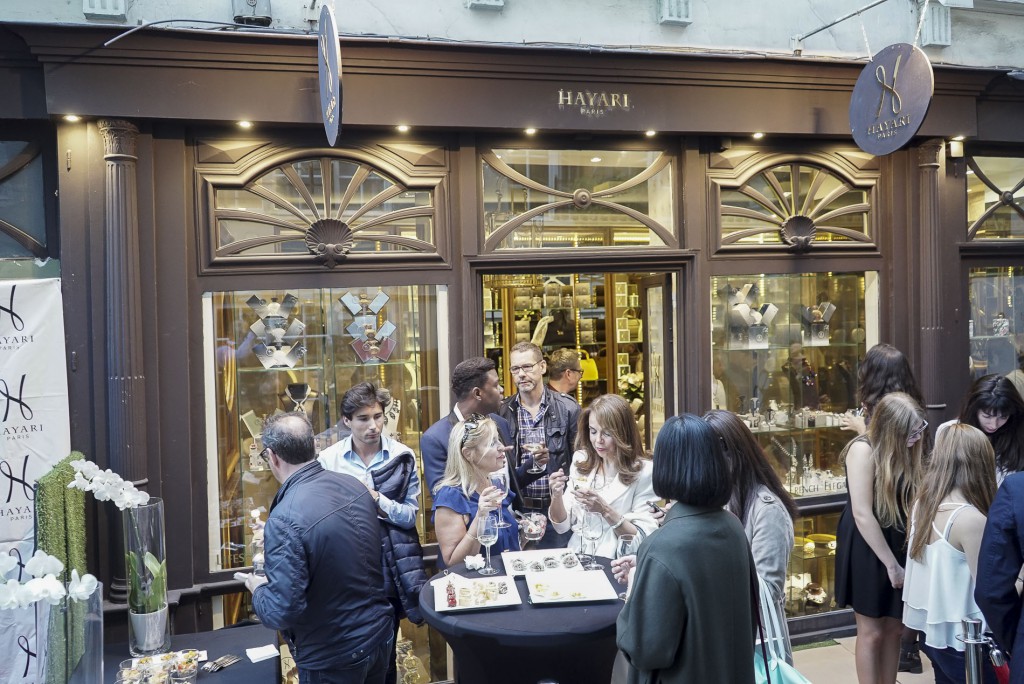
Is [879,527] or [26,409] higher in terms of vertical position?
[26,409]

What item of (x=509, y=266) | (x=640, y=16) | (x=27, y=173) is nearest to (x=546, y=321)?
(x=509, y=266)

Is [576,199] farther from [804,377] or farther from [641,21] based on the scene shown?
[804,377]

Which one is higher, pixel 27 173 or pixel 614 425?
pixel 27 173

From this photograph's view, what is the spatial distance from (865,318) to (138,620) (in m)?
5.75

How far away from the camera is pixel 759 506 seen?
3.35 m

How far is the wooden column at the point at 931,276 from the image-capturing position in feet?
21.0

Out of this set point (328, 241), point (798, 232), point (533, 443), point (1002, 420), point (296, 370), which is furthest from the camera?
point (798, 232)

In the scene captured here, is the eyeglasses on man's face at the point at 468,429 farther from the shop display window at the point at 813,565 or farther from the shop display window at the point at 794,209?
the shop display window at the point at 813,565

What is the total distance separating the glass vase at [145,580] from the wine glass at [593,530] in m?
2.17

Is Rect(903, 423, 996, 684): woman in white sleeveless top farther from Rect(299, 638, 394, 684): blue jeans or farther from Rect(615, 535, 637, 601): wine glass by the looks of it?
Rect(299, 638, 394, 684): blue jeans

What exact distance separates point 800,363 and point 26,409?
5663 millimetres

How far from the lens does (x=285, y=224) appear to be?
528 cm

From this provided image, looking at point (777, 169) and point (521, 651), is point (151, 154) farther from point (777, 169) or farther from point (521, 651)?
point (777, 169)

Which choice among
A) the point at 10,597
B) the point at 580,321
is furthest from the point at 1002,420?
the point at 10,597
